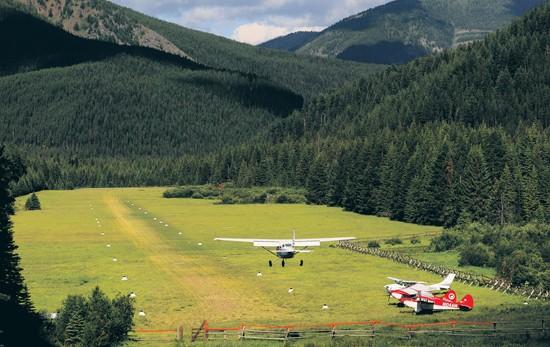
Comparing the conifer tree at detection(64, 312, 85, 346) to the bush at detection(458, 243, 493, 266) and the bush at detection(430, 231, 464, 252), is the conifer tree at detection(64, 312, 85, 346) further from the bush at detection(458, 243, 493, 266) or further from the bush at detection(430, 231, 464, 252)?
the bush at detection(430, 231, 464, 252)

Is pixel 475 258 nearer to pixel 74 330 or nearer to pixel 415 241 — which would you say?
pixel 415 241

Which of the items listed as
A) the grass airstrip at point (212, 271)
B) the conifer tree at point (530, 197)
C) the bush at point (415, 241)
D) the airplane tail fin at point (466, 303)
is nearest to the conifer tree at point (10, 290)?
the grass airstrip at point (212, 271)

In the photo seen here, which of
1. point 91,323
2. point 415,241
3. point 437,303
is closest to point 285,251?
point 437,303

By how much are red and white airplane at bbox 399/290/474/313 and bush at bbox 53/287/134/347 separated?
88.3 feet

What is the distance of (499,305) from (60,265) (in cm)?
5469

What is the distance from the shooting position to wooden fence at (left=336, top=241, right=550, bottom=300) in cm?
8675

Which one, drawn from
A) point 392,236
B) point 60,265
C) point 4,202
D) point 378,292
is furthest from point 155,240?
point 4,202

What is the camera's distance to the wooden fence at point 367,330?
65.3m

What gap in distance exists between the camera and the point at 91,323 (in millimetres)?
63125

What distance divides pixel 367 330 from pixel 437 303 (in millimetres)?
13509

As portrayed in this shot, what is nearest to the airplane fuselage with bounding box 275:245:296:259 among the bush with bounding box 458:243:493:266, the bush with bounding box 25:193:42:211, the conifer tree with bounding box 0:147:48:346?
the bush with bounding box 458:243:493:266

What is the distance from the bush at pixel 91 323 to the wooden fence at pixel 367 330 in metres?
6.08

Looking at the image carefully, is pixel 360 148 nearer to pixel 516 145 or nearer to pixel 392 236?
pixel 516 145

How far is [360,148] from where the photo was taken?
19625 centimetres
